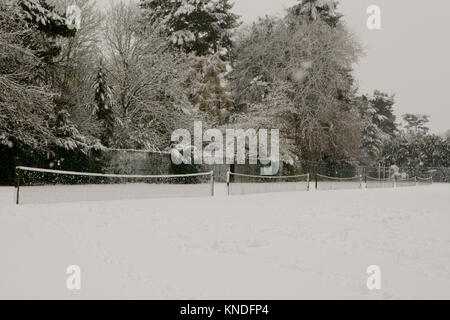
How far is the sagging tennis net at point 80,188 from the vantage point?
14.8 meters

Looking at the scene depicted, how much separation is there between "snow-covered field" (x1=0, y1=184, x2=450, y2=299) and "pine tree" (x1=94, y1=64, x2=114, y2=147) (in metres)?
14.5

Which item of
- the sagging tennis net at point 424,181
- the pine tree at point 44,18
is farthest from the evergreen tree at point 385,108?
the pine tree at point 44,18

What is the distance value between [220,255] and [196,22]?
37.0 metres

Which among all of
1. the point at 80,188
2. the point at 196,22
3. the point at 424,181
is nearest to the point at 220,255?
the point at 80,188

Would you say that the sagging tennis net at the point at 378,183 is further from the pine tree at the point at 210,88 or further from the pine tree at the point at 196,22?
the pine tree at the point at 196,22

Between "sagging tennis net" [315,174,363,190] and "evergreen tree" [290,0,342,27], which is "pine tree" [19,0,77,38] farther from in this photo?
"evergreen tree" [290,0,342,27]

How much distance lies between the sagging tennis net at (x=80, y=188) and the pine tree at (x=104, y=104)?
2.95 metres

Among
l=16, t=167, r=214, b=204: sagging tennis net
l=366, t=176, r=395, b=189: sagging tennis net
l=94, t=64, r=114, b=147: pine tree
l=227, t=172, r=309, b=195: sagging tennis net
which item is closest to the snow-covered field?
l=16, t=167, r=214, b=204: sagging tennis net

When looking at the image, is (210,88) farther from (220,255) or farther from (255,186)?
(220,255)

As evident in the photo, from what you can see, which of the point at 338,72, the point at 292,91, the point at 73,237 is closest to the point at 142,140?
the point at 292,91

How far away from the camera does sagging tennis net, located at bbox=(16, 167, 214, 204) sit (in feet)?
48.6
